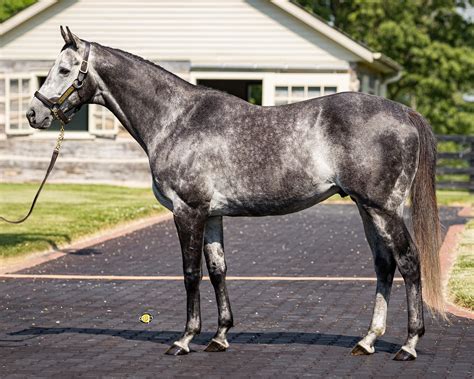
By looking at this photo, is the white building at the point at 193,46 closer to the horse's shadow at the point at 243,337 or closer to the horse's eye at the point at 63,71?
the horse's shadow at the point at 243,337

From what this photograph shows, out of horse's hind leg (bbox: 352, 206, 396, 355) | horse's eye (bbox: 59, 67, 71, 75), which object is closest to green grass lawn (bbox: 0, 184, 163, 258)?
horse's eye (bbox: 59, 67, 71, 75)

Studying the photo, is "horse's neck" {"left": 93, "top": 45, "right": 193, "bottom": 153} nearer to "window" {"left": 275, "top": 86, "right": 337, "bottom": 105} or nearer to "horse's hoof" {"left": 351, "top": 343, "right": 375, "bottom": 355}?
"horse's hoof" {"left": 351, "top": 343, "right": 375, "bottom": 355}

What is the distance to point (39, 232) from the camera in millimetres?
19000

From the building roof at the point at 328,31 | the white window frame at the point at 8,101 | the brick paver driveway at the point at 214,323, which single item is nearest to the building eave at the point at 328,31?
the building roof at the point at 328,31

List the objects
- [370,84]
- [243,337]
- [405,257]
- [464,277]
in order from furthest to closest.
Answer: [370,84] < [464,277] < [243,337] < [405,257]

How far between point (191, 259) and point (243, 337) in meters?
1.05

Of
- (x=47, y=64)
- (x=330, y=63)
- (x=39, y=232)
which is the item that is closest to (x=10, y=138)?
(x=47, y=64)

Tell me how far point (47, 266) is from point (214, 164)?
662 centimetres

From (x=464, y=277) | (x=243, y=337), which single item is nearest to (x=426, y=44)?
(x=464, y=277)

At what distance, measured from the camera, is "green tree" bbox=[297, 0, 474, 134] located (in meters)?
45.0

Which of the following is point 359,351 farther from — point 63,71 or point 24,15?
point 24,15

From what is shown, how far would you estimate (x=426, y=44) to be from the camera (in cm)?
4531

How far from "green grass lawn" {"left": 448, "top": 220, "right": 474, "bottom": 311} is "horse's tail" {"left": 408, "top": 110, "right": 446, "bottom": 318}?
2463 millimetres

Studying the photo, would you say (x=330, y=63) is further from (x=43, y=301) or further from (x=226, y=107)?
(x=226, y=107)
